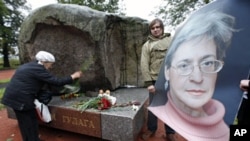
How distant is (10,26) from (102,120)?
23.6 m

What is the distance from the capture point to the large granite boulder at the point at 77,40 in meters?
4.15

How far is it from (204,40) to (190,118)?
2.09ft

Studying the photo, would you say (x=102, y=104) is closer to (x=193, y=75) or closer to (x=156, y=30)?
(x=156, y=30)

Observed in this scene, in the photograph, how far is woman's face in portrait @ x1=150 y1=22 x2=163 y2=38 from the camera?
9.77ft

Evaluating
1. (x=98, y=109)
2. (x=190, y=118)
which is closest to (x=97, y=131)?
(x=98, y=109)

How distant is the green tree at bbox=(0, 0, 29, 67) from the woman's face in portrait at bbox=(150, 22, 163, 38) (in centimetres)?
2182

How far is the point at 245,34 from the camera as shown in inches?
59.9

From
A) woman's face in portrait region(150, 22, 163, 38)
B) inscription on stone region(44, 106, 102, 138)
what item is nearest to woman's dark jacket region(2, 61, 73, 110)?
inscription on stone region(44, 106, 102, 138)

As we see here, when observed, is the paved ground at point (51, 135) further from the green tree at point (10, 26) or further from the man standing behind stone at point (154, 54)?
the green tree at point (10, 26)

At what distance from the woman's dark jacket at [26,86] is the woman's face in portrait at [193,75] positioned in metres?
1.89

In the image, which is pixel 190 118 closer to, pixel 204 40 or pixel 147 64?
pixel 204 40

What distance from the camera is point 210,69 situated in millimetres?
1648

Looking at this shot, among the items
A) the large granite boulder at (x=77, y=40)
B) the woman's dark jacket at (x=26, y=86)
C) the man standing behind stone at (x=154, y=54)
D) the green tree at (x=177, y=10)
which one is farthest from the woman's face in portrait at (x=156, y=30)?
the green tree at (x=177, y=10)

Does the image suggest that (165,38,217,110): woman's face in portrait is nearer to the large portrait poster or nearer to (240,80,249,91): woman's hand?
the large portrait poster
